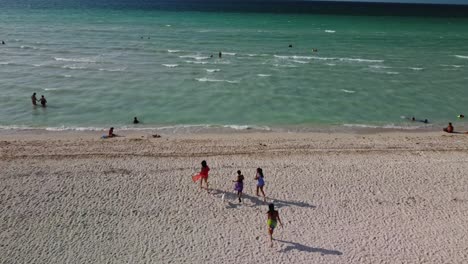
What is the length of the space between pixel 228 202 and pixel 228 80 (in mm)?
18647

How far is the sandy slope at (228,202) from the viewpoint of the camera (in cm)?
1223

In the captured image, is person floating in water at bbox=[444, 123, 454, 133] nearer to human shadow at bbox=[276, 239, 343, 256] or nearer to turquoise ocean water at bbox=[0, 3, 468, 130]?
turquoise ocean water at bbox=[0, 3, 468, 130]

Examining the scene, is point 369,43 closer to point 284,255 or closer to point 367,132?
point 367,132

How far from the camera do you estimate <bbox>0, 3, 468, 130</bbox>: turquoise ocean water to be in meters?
24.8

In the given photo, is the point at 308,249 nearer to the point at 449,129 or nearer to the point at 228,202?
the point at 228,202

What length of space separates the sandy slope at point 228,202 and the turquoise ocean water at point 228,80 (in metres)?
4.10

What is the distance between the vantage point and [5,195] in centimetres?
1491

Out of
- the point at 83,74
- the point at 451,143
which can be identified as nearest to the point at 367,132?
the point at 451,143

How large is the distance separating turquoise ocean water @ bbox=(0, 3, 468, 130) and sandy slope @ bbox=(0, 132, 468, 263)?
4097 mm

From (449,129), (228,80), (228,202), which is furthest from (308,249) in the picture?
(228,80)

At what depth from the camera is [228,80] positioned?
32.2m

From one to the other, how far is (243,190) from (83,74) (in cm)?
2336

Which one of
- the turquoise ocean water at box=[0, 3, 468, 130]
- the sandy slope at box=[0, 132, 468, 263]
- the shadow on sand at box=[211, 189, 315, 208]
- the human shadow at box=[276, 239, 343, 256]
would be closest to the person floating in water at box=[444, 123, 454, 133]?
the turquoise ocean water at box=[0, 3, 468, 130]

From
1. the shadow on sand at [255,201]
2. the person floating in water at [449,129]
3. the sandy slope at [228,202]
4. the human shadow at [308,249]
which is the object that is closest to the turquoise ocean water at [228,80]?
the person floating in water at [449,129]
